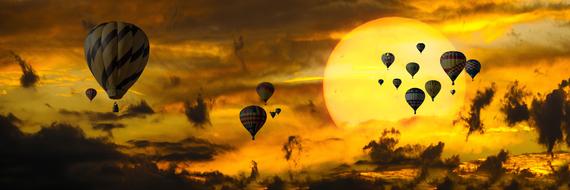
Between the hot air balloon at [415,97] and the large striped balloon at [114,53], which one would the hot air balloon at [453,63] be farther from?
the large striped balloon at [114,53]

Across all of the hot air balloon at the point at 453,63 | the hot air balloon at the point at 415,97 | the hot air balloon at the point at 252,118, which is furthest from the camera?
the hot air balloon at the point at 415,97

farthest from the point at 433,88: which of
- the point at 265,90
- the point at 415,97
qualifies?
the point at 265,90

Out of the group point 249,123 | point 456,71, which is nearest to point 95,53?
point 249,123

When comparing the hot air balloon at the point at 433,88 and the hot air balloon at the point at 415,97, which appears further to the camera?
the hot air balloon at the point at 433,88

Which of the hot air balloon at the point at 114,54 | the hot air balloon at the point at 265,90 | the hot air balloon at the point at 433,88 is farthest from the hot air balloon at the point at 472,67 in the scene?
the hot air balloon at the point at 114,54

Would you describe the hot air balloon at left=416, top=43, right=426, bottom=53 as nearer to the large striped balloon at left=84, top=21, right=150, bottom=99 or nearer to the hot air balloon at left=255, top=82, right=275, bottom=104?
the hot air balloon at left=255, top=82, right=275, bottom=104

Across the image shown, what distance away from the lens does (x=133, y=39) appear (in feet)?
459

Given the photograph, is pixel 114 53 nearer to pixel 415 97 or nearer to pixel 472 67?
pixel 415 97

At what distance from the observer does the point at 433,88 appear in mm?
197625

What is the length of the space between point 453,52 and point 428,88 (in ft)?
39.5

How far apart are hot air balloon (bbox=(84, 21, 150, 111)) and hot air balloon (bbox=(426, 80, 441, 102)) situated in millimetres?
67926

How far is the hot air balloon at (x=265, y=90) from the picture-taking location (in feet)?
620

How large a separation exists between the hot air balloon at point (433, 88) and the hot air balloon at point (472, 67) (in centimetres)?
635

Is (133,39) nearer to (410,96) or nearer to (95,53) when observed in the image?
(95,53)
